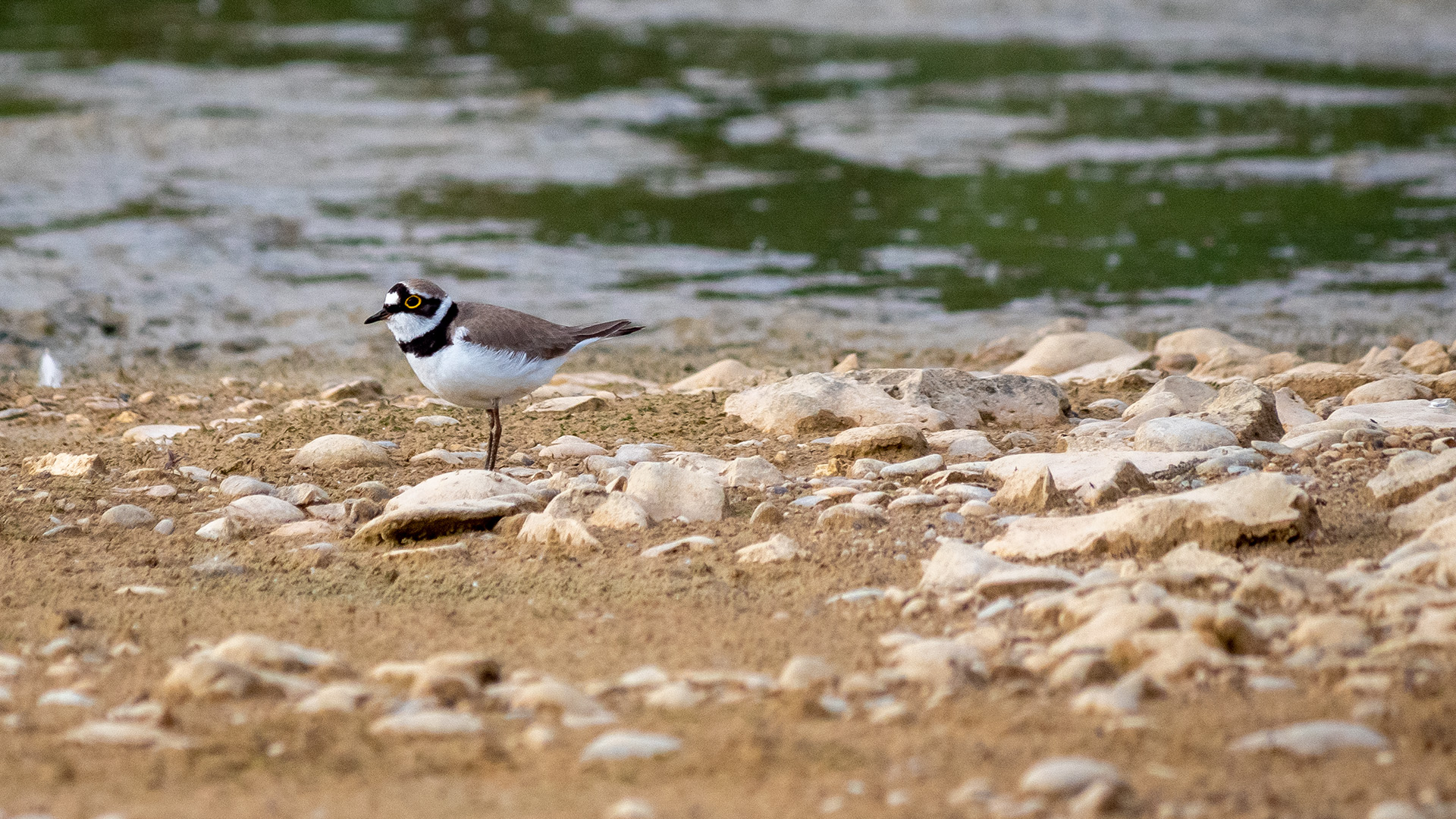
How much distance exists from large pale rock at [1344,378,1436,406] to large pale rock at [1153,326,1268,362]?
4.91 ft

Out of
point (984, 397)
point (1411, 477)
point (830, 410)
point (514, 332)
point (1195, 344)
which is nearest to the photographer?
point (1411, 477)

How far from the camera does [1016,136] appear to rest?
16578 mm

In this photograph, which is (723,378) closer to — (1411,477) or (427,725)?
(1411,477)

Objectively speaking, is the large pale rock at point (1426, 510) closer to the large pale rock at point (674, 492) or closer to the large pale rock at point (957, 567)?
the large pale rock at point (957, 567)

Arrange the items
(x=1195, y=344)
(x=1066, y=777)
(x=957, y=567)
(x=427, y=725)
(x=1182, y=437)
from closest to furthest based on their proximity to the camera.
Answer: (x=1066, y=777) → (x=427, y=725) → (x=957, y=567) → (x=1182, y=437) → (x=1195, y=344)

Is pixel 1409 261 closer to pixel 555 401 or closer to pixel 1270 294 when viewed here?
pixel 1270 294

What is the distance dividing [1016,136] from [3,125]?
1101 centimetres

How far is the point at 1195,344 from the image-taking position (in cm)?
807

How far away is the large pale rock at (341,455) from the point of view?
5.94 meters

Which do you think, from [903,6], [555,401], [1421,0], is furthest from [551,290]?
[1421,0]

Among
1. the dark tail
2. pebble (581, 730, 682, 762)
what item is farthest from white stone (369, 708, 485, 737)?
the dark tail

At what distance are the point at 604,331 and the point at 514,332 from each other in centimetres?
56

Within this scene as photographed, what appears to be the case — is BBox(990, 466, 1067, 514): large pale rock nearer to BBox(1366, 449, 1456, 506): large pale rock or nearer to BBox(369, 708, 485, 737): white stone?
BBox(1366, 449, 1456, 506): large pale rock

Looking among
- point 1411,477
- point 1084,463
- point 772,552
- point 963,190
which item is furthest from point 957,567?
point 963,190
